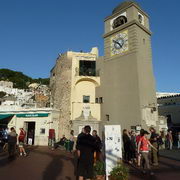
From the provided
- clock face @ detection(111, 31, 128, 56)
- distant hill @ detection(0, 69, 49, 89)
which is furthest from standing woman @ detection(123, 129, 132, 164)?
distant hill @ detection(0, 69, 49, 89)

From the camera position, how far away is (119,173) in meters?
6.86

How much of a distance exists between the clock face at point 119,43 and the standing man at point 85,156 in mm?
18548

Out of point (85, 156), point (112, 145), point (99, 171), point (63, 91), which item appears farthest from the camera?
point (63, 91)

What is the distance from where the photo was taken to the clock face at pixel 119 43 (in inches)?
921

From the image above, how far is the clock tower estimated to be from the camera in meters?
21.0

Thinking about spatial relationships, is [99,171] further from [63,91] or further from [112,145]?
[63,91]

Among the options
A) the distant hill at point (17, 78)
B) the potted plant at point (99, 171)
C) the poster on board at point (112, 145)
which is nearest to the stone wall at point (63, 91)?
the poster on board at point (112, 145)

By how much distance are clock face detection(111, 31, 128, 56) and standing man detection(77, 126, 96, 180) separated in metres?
18.5

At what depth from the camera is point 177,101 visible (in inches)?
1235

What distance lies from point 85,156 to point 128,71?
57.2 ft

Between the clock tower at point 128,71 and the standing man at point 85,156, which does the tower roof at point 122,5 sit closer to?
the clock tower at point 128,71

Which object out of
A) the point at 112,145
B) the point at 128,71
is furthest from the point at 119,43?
the point at 112,145

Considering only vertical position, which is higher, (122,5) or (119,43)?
(122,5)

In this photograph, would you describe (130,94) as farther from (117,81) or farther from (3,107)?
(3,107)
